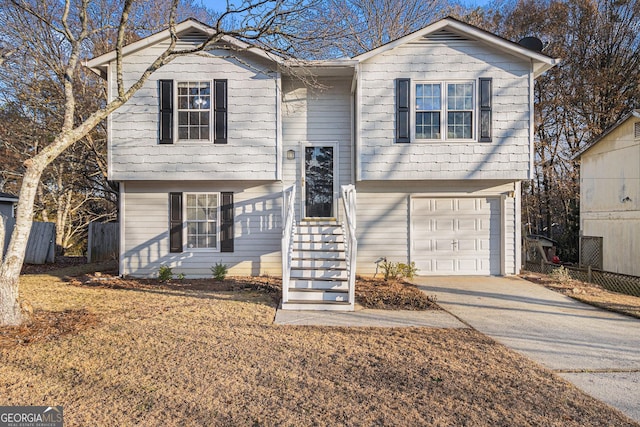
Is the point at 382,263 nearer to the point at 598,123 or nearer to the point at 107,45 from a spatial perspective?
the point at 107,45

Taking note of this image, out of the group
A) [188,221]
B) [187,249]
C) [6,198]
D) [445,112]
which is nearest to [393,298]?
[445,112]

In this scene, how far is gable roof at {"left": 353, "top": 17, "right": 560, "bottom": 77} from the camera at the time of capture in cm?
943

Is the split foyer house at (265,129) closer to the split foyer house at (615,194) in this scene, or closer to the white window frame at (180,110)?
the white window frame at (180,110)

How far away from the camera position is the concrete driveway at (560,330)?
4013 mm

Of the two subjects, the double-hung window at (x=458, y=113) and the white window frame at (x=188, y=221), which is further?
the white window frame at (x=188, y=221)

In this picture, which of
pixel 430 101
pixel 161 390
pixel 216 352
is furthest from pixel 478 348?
pixel 430 101

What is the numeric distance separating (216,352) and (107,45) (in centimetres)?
1438

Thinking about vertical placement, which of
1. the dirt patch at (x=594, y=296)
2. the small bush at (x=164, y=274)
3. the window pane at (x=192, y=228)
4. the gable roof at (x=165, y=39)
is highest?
the gable roof at (x=165, y=39)

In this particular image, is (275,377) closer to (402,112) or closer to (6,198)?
(402,112)

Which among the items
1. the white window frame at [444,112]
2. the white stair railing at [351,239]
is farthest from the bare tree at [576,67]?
the white stair railing at [351,239]

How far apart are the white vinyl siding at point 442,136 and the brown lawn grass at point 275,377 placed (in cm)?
493

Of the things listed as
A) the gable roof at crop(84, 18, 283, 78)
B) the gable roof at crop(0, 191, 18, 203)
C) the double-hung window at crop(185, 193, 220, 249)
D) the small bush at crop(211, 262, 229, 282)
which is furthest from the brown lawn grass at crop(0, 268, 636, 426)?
the gable roof at crop(0, 191, 18, 203)

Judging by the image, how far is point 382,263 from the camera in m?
10.5

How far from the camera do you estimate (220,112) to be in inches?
383
